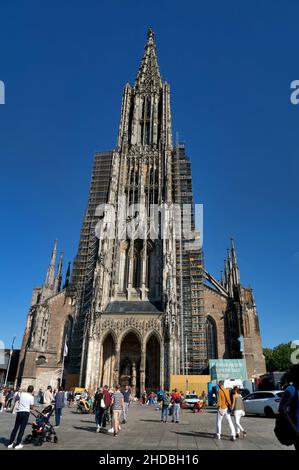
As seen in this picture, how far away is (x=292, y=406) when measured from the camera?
344 centimetres

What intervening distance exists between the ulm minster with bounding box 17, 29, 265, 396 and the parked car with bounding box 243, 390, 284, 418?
12.2m

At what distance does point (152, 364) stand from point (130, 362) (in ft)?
7.56

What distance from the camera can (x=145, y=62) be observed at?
2141 inches

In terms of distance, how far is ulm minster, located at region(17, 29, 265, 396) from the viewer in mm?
29562

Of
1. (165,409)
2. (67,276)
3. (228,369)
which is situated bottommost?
(165,409)

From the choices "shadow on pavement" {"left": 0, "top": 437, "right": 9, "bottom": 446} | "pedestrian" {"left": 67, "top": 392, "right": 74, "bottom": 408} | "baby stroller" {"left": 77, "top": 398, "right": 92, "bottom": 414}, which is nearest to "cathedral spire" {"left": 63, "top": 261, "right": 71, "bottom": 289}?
"pedestrian" {"left": 67, "top": 392, "right": 74, "bottom": 408}

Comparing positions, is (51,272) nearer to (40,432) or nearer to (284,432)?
(40,432)

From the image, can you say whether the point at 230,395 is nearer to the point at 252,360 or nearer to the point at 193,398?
the point at 193,398

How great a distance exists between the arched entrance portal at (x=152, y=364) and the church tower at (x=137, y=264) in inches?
3.6

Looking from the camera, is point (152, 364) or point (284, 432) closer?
point (284, 432)

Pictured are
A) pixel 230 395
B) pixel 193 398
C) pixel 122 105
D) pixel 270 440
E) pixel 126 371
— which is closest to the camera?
pixel 270 440

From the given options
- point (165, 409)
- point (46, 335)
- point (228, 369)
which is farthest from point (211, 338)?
point (165, 409)
